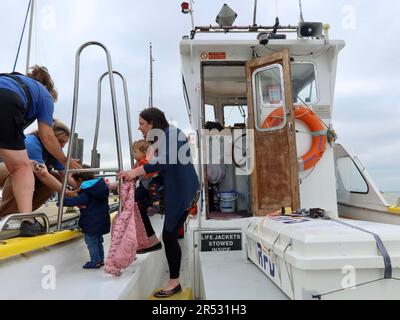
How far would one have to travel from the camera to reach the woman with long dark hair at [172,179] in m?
2.33

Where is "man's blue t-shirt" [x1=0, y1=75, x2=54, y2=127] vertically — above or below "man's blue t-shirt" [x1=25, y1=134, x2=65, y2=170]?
above

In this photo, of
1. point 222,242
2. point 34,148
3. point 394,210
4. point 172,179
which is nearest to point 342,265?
point 172,179

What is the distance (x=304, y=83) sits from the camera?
14.4 ft

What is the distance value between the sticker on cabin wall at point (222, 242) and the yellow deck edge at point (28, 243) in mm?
1409

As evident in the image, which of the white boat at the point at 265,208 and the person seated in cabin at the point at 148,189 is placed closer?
the white boat at the point at 265,208

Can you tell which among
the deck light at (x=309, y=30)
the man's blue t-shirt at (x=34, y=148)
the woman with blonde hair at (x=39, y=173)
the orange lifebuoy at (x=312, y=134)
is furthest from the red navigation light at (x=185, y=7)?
the man's blue t-shirt at (x=34, y=148)

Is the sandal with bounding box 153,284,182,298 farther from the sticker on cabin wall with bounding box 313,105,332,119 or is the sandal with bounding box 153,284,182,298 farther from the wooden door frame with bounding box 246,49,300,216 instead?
the sticker on cabin wall with bounding box 313,105,332,119

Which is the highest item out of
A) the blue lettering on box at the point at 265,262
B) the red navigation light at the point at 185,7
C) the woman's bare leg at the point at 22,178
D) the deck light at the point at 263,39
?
the red navigation light at the point at 185,7

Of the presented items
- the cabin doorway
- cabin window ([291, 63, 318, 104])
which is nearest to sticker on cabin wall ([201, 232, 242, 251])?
the cabin doorway

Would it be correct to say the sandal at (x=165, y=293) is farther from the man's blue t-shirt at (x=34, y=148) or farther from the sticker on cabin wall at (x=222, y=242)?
the man's blue t-shirt at (x=34, y=148)

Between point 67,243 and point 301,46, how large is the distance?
336 centimetres

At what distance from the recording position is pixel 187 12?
14.1ft

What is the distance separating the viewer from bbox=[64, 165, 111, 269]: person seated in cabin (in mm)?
2285
